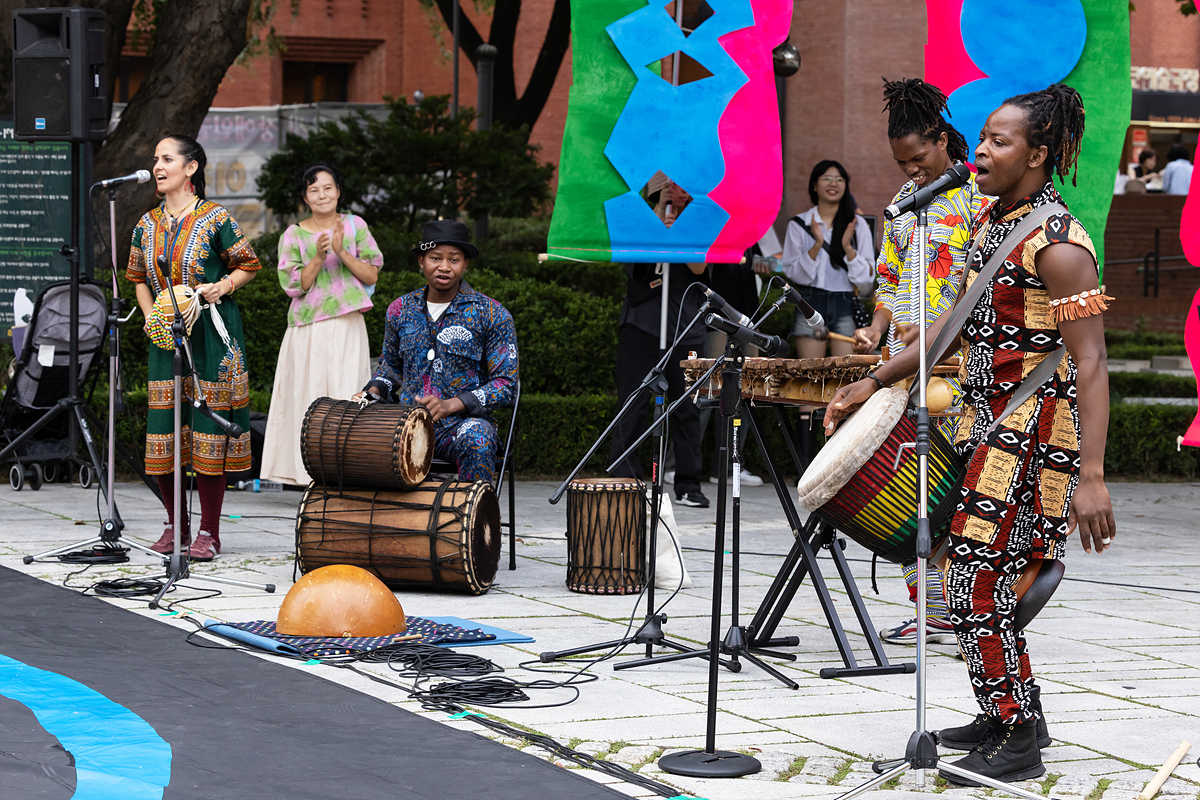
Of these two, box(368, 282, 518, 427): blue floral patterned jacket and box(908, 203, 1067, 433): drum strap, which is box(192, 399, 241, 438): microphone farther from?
box(908, 203, 1067, 433): drum strap

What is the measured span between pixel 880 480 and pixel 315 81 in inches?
1232

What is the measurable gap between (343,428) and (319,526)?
18.5 inches

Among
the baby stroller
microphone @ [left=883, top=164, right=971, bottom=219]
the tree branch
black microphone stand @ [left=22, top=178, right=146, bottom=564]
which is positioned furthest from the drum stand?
the tree branch

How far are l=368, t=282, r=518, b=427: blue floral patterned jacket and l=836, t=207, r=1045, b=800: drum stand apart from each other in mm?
3919

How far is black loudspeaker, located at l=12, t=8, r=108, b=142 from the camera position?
8969 mm

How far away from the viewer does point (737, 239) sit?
848 cm

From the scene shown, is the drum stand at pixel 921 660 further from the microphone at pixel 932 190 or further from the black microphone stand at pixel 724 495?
the black microphone stand at pixel 724 495

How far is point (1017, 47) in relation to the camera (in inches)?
310

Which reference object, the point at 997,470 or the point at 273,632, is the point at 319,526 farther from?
the point at 997,470

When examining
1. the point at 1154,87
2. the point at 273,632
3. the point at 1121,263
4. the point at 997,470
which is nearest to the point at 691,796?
the point at 997,470

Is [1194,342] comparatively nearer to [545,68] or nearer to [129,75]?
[545,68]

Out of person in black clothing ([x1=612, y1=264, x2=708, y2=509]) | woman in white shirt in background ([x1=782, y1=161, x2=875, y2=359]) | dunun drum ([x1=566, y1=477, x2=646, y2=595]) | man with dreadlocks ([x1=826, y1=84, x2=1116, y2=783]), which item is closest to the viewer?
man with dreadlocks ([x1=826, y1=84, x2=1116, y2=783])

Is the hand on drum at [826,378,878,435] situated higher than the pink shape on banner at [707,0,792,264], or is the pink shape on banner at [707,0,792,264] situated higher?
the pink shape on banner at [707,0,792,264]

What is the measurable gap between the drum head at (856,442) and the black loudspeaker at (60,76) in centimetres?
537
